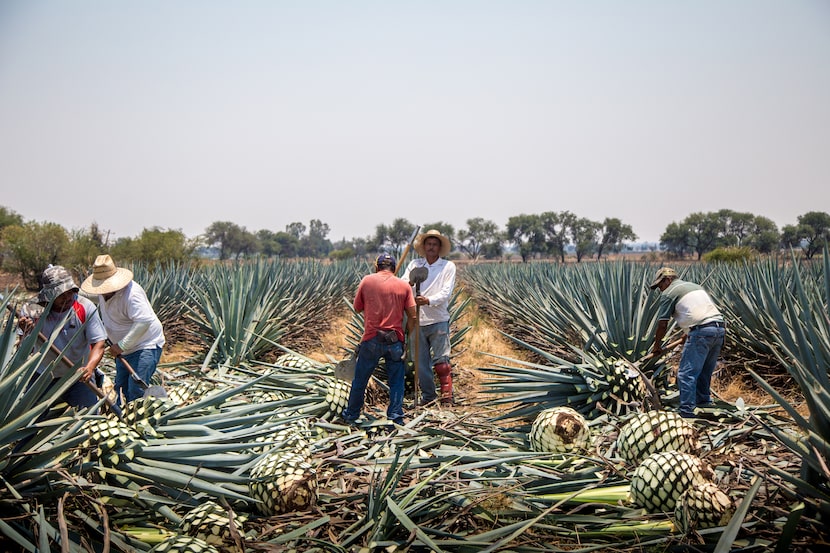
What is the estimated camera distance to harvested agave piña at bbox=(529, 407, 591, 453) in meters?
3.17

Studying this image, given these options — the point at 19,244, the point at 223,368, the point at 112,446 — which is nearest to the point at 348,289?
the point at 223,368

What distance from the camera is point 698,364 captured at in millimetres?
4281

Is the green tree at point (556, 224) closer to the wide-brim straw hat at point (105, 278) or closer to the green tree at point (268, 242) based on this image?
the green tree at point (268, 242)

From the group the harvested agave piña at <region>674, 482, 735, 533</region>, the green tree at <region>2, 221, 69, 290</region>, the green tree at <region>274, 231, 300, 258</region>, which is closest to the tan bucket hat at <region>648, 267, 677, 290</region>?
the harvested agave piña at <region>674, 482, 735, 533</region>

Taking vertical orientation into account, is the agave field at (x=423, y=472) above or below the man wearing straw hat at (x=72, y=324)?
below

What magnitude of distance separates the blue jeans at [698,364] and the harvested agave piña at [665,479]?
64.9 inches

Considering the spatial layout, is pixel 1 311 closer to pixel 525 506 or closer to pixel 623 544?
pixel 525 506

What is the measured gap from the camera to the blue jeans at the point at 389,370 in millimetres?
4202

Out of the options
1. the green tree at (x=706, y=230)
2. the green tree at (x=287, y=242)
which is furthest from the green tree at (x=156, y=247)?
the green tree at (x=287, y=242)

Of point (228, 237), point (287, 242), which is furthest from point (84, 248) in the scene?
point (287, 242)

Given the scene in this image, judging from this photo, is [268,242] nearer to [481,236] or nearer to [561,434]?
[481,236]

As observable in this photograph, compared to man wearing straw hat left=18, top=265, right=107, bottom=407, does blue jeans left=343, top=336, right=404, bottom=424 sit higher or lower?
lower

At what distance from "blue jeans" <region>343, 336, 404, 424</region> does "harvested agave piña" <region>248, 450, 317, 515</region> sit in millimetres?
1368

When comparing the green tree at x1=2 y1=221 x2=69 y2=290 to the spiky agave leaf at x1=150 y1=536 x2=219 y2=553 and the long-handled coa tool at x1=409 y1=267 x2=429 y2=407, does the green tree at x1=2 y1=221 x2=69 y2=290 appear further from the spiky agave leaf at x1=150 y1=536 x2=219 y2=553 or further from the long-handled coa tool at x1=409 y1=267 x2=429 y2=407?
the spiky agave leaf at x1=150 y1=536 x2=219 y2=553
